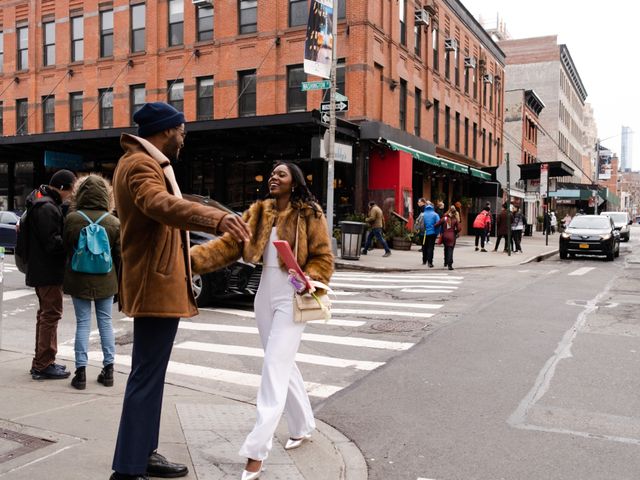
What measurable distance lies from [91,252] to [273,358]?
2490 millimetres

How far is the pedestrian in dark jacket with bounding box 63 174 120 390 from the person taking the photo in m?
5.63

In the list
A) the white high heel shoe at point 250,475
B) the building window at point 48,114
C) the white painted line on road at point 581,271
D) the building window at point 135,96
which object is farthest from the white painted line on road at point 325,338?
the building window at point 48,114

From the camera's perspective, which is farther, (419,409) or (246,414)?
(419,409)

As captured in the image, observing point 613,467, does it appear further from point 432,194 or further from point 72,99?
point 72,99

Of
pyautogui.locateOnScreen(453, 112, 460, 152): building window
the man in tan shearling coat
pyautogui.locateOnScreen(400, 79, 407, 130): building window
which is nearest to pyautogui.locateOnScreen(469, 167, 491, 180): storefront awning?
pyautogui.locateOnScreen(453, 112, 460, 152): building window

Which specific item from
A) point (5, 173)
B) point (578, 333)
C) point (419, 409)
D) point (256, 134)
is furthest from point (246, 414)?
point (5, 173)

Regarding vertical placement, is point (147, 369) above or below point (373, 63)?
below

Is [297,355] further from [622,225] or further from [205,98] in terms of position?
[622,225]

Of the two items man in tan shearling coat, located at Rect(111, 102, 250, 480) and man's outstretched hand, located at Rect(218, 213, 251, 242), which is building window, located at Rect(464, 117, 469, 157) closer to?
man in tan shearling coat, located at Rect(111, 102, 250, 480)

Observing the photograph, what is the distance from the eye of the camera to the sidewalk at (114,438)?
3789mm

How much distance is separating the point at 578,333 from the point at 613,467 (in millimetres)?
4686

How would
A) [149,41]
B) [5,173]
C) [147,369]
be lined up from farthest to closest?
[5,173], [149,41], [147,369]

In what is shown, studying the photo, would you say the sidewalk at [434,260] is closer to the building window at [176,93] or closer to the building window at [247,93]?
the building window at [247,93]

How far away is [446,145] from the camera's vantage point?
34.2 meters
